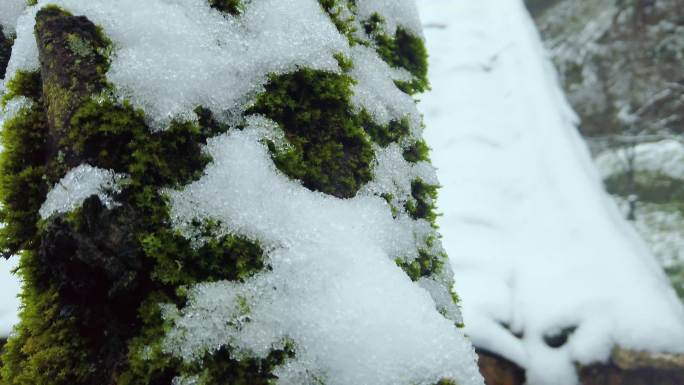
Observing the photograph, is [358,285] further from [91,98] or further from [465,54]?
[465,54]

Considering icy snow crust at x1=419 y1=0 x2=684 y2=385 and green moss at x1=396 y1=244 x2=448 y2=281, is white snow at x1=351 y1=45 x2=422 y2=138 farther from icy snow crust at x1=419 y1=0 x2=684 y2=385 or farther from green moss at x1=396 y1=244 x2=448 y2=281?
icy snow crust at x1=419 y1=0 x2=684 y2=385

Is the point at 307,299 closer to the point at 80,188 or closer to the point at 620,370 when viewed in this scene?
the point at 80,188

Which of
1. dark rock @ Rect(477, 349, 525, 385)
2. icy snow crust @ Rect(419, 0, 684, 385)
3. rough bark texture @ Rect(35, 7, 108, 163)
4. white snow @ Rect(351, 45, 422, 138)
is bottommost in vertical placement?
dark rock @ Rect(477, 349, 525, 385)

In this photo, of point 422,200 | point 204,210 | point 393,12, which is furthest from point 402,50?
point 204,210

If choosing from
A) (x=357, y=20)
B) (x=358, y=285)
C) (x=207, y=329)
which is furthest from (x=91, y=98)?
(x=357, y=20)

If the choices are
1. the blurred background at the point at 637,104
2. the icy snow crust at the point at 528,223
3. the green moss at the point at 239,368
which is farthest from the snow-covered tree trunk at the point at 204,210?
the blurred background at the point at 637,104

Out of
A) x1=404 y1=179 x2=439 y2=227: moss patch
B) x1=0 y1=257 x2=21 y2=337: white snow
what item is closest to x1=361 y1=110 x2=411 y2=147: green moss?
x1=404 y1=179 x2=439 y2=227: moss patch

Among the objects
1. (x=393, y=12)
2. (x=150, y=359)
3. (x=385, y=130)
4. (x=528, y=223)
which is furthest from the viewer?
(x=528, y=223)
